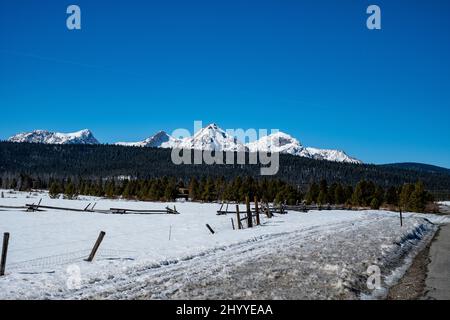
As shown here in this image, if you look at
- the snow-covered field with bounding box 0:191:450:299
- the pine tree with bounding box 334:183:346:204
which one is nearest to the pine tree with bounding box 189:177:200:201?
the pine tree with bounding box 334:183:346:204

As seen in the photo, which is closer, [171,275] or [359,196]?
[171,275]

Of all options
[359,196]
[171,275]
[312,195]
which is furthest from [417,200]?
[171,275]

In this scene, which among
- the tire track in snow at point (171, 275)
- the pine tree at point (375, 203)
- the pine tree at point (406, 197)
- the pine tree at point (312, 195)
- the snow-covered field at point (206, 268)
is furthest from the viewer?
the pine tree at point (312, 195)

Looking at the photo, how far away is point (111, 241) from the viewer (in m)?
26.2

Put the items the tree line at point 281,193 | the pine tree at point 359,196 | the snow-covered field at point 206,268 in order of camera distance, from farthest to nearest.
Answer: the pine tree at point 359,196 < the tree line at point 281,193 < the snow-covered field at point 206,268

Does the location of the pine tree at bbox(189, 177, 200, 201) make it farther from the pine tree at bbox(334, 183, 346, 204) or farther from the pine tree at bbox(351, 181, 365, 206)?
the pine tree at bbox(351, 181, 365, 206)

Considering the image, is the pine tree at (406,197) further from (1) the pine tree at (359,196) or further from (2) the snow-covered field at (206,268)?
(2) the snow-covered field at (206,268)

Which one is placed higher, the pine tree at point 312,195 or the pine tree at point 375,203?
the pine tree at point 312,195

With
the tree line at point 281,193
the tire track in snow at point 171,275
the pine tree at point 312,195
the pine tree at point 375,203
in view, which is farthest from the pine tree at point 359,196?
the tire track in snow at point 171,275

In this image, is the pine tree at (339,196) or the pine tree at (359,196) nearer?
the pine tree at (359,196)

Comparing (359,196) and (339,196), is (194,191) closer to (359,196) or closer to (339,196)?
(339,196)
